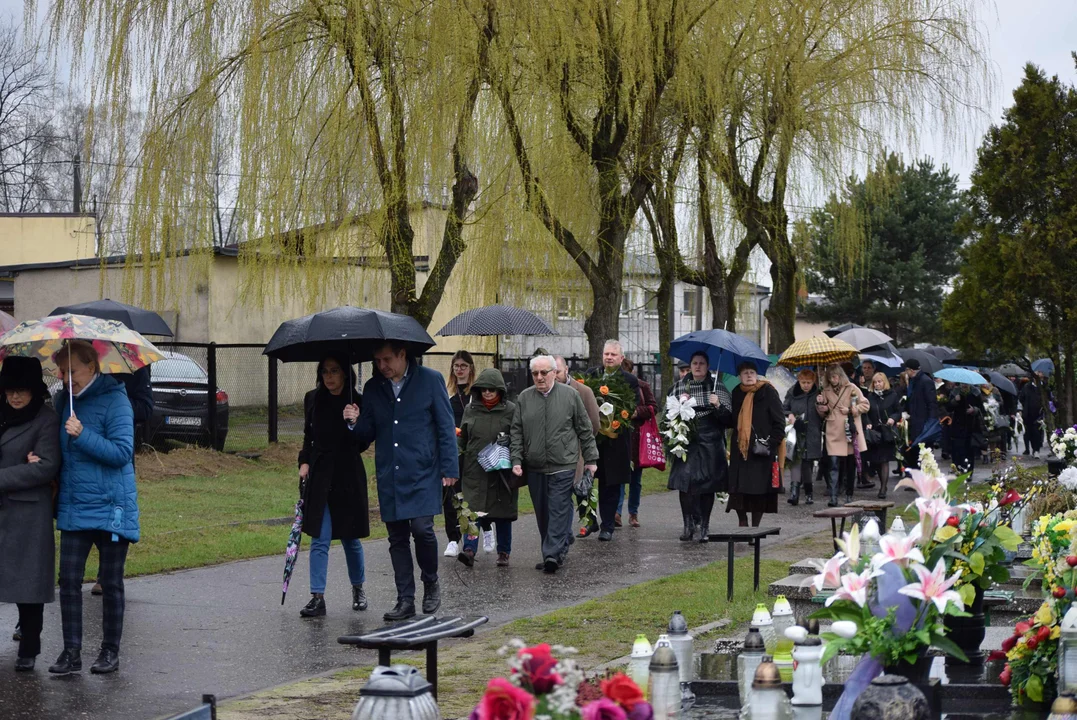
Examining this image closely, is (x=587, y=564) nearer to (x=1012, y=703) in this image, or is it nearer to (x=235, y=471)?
(x=1012, y=703)

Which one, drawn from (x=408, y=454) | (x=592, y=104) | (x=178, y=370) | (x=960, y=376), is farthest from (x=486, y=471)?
(x=960, y=376)

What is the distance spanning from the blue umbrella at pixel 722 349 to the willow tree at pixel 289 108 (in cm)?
388

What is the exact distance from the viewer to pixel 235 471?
71.7 feet

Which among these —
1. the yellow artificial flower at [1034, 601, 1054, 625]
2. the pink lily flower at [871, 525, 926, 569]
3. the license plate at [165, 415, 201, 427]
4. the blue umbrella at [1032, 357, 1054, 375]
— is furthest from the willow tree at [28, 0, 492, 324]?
the blue umbrella at [1032, 357, 1054, 375]

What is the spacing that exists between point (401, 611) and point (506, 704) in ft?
22.2

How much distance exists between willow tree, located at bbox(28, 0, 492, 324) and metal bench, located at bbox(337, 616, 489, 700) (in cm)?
1235

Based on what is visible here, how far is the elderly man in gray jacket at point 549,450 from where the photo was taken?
41.7 feet

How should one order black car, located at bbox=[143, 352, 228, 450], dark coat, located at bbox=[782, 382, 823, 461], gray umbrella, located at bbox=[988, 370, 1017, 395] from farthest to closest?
gray umbrella, located at bbox=[988, 370, 1017, 395], black car, located at bbox=[143, 352, 228, 450], dark coat, located at bbox=[782, 382, 823, 461]

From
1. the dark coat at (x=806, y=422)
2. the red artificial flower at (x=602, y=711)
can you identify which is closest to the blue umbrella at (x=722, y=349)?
the dark coat at (x=806, y=422)

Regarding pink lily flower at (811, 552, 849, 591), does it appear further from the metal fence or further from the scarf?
the metal fence

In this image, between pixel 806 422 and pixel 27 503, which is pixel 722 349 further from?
pixel 27 503

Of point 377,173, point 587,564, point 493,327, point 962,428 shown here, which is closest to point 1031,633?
point 587,564

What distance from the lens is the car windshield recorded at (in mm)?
23297

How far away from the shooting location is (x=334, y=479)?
10.6m
